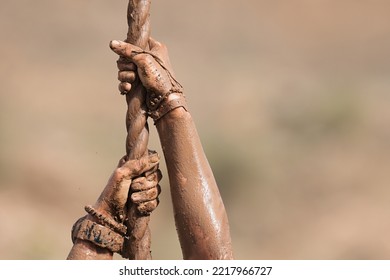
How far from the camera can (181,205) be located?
3.74 m

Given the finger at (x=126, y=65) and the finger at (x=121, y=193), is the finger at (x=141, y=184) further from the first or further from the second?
the finger at (x=126, y=65)

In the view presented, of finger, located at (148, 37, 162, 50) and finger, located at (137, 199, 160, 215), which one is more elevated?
finger, located at (148, 37, 162, 50)

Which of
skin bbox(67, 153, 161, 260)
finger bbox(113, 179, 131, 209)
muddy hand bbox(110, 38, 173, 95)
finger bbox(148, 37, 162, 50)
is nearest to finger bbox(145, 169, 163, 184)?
skin bbox(67, 153, 161, 260)

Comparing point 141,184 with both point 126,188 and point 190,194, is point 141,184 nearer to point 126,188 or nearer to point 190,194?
point 126,188

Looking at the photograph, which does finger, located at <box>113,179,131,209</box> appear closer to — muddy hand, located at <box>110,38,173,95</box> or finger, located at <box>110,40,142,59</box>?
muddy hand, located at <box>110,38,173,95</box>

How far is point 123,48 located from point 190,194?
81 centimetres

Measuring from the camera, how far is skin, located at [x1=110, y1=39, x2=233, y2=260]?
3721mm

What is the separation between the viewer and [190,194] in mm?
3740

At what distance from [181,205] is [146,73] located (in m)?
0.70

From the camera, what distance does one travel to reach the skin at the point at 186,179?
3.72m

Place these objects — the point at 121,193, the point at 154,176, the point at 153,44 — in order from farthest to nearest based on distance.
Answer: the point at 153,44
the point at 154,176
the point at 121,193

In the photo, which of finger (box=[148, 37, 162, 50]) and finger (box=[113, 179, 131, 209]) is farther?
finger (box=[148, 37, 162, 50])

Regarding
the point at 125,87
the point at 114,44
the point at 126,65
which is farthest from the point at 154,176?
the point at 114,44
